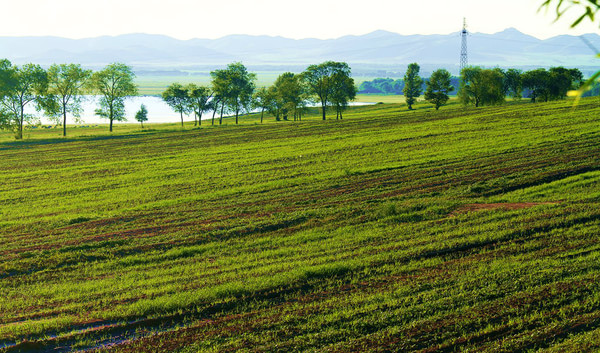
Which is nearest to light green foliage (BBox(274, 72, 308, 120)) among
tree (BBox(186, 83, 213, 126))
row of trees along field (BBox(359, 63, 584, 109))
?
tree (BBox(186, 83, 213, 126))

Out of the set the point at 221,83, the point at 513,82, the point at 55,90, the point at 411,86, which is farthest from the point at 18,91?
the point at 513,82

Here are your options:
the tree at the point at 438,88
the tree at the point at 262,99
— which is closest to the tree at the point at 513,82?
the tree at the point at 438,88

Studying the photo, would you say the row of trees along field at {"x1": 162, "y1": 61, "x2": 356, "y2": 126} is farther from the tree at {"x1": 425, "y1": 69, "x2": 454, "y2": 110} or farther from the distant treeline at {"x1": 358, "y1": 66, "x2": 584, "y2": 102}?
the distant treeline at {"x1": 358, "y1": 66, "x2": 584, "y2": 102}

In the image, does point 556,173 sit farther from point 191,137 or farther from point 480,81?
point 480,81

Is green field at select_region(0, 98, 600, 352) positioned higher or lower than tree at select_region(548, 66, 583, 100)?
lower

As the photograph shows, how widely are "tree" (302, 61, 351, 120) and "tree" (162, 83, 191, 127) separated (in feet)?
97.9

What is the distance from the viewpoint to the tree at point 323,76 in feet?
313

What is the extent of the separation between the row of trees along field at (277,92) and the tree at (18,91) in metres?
29.4

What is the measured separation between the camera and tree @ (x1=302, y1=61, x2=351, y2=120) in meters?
95.4

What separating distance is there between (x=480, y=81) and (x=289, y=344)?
93.9m

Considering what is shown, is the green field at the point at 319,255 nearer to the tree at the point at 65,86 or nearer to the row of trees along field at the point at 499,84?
the tree at the point at 65,86

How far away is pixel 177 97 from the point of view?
110m

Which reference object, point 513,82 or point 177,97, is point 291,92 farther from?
point 513,82

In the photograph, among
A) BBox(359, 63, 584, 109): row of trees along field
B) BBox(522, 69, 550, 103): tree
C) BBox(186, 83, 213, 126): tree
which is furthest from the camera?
BBox(186, 83, 213, 126): tree
